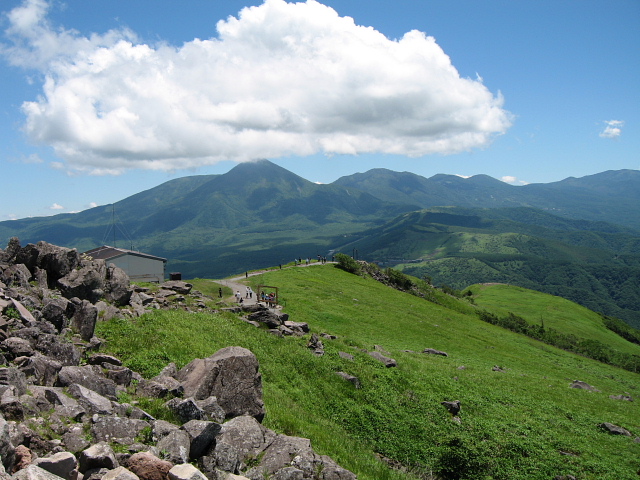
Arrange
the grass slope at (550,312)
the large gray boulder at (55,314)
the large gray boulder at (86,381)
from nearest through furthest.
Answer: the large gray boulder at (86,381) → the large gray boulder at (55,314) → the grass slope at (550,312)

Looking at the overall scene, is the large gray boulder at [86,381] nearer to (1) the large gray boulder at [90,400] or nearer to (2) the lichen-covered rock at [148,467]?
(1) the large gray boulder at [90,400]

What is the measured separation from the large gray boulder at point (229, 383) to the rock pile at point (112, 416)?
3 centimetres

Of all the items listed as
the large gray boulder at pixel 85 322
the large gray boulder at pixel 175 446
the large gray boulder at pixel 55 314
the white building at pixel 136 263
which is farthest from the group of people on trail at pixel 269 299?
the large gray boulder at pixel 175 446

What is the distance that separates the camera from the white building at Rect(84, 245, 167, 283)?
62.2m

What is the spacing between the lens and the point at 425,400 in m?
23.7

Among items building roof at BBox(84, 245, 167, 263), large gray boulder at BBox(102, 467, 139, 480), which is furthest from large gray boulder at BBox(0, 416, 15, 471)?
building roof at BBox(84, 245, 167, 263)

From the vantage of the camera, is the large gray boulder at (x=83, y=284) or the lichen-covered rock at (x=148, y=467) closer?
the lichen-covered rock at (x=148, y=467)

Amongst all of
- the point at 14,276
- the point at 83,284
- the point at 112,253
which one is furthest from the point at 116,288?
the point at 112,253

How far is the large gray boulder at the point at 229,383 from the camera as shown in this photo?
14.4m

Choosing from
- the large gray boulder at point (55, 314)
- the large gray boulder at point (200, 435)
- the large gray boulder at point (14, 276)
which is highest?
the large gray boulder at point (14, 276)

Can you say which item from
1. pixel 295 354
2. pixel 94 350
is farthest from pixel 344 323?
pixel 94 350

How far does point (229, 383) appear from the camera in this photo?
14.8 m

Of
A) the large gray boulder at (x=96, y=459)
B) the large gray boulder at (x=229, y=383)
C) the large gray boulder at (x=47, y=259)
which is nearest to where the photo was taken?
the large gray boulder at (x=96, y=459)

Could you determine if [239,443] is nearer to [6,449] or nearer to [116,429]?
[116,429]
